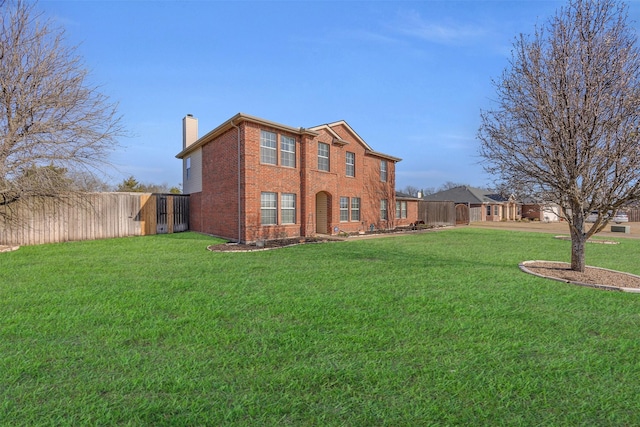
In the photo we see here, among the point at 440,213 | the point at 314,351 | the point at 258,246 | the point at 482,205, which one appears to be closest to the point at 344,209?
the point at 258,246

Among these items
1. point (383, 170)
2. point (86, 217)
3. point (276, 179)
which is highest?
point (383, 170)

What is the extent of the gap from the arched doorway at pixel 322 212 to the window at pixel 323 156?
1.61 metres

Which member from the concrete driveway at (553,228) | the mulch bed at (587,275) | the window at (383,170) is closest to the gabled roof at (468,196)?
the concrete driveway at (553,228)

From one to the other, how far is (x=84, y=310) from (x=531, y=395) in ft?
18.8

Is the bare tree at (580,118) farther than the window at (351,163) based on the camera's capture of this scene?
No

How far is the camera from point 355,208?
64.5ft

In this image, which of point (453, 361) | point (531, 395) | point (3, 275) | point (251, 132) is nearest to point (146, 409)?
point (453, 361)

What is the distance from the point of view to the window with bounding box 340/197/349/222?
1867 centimetres

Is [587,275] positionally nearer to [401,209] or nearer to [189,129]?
[401,209]

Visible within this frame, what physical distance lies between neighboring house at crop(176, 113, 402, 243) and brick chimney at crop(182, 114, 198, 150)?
0.06 metres

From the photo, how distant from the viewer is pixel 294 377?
9.48ft

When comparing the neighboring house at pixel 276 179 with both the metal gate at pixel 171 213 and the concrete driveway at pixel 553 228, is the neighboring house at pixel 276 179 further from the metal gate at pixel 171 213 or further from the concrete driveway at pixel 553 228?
the concrete driveway at pixel 553 228

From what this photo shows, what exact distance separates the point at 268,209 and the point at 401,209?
14.0 metres

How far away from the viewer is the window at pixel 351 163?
19.2 m
